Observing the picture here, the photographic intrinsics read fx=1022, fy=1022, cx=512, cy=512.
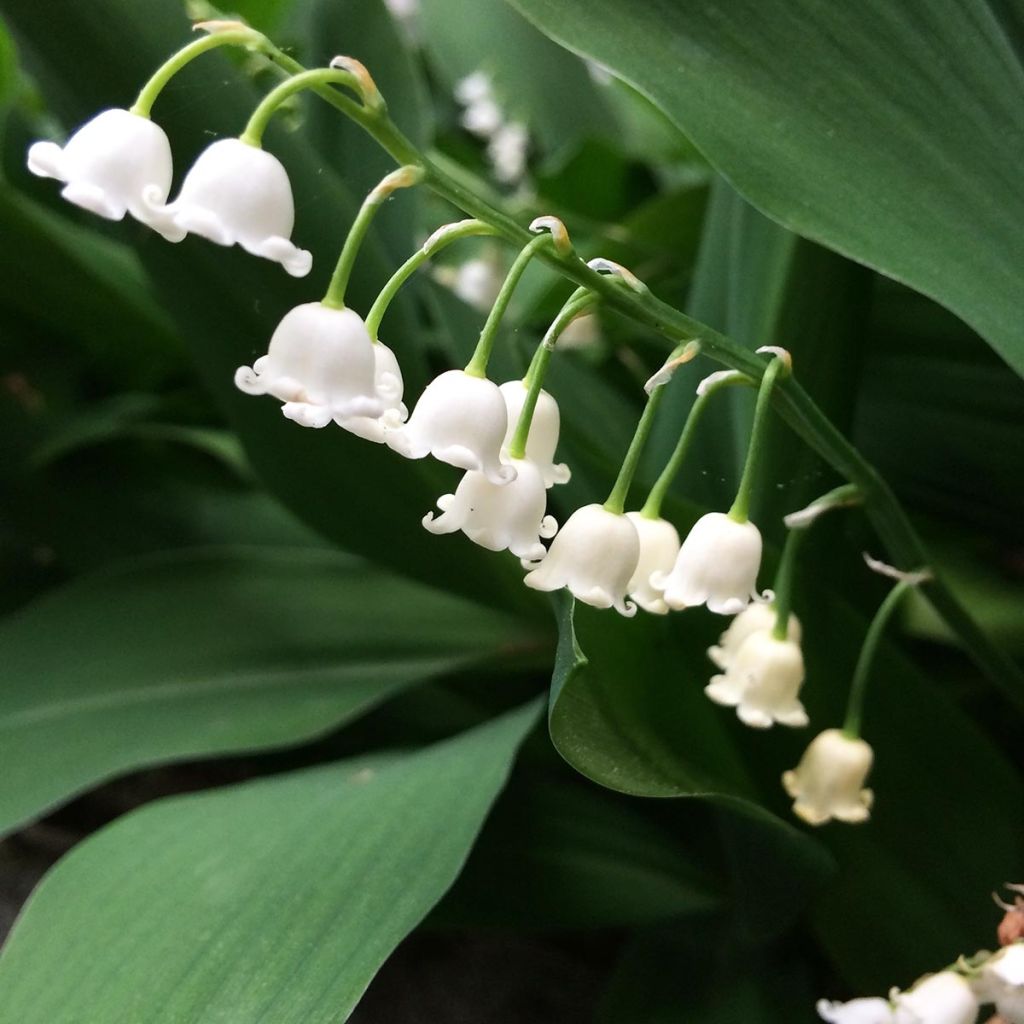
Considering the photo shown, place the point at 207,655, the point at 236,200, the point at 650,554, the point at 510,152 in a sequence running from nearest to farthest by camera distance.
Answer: the point at 236,200 → the point at 650,554 → the point at 207,655 → the point at 510,152

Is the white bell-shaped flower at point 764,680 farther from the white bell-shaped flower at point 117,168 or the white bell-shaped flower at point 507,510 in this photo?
the white bell-shaped flower at point 117,168

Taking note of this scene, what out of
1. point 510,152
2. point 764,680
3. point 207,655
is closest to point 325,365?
point 764,680

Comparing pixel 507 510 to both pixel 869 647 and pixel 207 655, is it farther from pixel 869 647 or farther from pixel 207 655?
pixel 207 655

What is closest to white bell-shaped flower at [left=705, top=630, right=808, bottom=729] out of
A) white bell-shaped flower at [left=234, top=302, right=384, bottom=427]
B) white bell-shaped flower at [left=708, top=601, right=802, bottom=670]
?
white bell-shaped flower at [left=708, top=601, right=802, bottom=670]

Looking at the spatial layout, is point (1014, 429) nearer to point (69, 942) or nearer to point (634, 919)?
point (634, 919)

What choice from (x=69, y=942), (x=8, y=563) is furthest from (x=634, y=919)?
(x=8, y=563)

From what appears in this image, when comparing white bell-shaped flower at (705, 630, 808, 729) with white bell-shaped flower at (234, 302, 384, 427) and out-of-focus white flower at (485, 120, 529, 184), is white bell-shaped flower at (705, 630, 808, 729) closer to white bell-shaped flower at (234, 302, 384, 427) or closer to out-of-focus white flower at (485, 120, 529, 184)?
white bell-shaped flower at (234, 302, 384, 427)

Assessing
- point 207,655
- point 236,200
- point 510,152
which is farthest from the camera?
point 510,152
